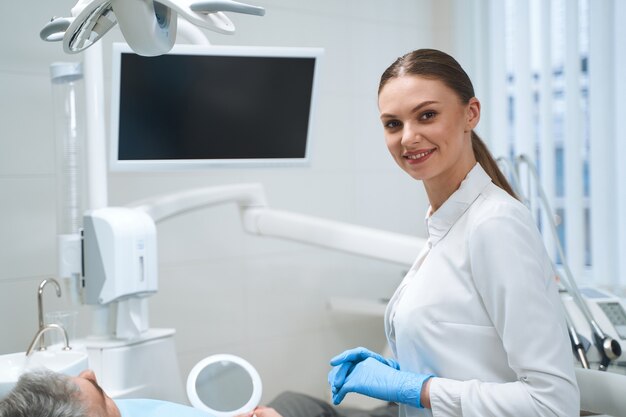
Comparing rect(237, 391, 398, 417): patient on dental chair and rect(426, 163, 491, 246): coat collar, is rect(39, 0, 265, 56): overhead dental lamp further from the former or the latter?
rect(237, 391, 398, 417): patient on dental chair

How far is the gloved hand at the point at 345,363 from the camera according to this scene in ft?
5.27

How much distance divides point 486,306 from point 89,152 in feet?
4.09

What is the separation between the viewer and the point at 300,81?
222 cm

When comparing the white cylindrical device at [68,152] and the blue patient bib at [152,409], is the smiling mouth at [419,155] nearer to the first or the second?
the blue patient bib at [152,409]

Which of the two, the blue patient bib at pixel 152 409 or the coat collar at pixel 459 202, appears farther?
the blue patient bib at pixel 152 409

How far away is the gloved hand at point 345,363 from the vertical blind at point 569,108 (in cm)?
163

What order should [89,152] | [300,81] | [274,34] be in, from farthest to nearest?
[274,34]
[300,81]
[89,152]

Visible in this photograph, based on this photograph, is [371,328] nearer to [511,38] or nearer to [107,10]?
[511,38]

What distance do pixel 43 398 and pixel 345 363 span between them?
642 millimetres

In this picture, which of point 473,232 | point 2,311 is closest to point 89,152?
point 2,311

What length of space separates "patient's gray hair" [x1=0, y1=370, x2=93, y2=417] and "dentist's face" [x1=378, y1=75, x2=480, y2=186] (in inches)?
32.8

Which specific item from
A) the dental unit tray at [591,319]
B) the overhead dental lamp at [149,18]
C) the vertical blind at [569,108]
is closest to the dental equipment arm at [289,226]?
the dental unit tray at [591,319]

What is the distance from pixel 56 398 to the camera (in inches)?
57.2

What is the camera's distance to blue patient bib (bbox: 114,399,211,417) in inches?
72.4
